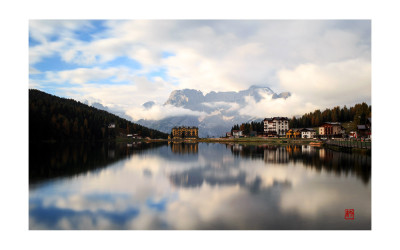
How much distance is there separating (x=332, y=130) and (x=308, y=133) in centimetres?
2014

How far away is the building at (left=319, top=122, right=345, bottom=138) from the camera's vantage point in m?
68.0

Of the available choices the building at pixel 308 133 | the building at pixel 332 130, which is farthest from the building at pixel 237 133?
the building at pixel 332 130

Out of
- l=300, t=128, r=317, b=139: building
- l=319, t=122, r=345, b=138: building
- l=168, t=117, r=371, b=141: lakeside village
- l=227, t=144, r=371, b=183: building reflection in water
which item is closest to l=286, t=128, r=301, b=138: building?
l=168, t=117, r=371, b=141: lakeside village

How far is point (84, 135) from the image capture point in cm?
6894

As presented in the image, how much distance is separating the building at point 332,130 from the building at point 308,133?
298 inches

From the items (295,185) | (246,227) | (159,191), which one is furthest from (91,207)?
(295,185)

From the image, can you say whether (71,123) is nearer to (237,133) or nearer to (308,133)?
(308,133)

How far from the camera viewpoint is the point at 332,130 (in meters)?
73.6

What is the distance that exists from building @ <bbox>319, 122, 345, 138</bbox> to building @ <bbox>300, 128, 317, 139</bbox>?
24.8ft

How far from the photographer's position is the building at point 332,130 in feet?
223

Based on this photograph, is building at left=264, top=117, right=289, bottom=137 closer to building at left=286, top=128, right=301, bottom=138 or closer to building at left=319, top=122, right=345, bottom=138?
building at left=286, top=128, right=301, bottom=138

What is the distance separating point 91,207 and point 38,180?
820cm

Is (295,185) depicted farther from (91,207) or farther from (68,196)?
(68,196)
